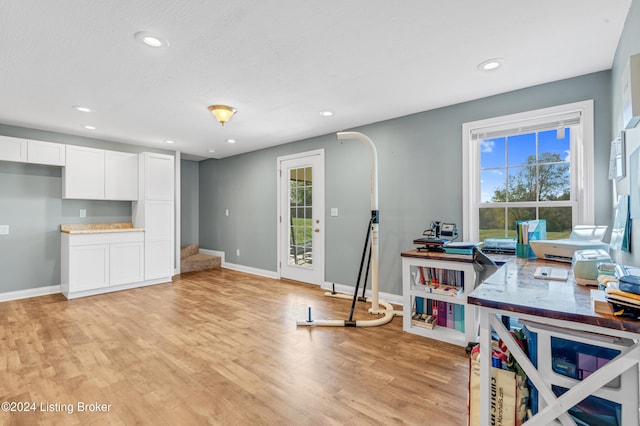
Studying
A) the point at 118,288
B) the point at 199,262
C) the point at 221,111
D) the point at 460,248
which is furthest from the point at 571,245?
the point at 199,262

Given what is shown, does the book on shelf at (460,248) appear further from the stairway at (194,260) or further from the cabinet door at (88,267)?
the stairway at (194,260)

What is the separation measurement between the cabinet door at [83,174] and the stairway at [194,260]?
1.98 metres

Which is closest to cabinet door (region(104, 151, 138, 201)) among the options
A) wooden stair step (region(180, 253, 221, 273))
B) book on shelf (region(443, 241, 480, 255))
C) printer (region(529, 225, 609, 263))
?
wooden stair step (region(180, 253, 221, 273))

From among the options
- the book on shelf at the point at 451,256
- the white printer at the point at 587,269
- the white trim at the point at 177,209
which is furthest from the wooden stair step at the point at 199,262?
the white printer at the point at 587,269

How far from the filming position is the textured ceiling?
1835 mm

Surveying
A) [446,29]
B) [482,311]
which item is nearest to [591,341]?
[482,311]

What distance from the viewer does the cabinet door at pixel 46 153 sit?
410cm

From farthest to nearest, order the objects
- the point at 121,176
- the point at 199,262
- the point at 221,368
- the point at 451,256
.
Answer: the point at 199,262 → the point at 121,176 → the point at 451,256 → the point at 221,368

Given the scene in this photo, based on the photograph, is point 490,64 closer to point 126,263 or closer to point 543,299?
point 543,299

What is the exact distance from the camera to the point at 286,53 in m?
2.32

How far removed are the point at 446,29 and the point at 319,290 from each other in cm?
362

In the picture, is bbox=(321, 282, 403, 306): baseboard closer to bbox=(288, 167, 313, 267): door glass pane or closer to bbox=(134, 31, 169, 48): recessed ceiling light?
bbox=(288, 167, 313, 267): door glass pane

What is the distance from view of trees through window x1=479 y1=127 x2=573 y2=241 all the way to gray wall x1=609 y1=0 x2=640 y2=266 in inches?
14.8

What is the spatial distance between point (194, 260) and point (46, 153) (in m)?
2.94
